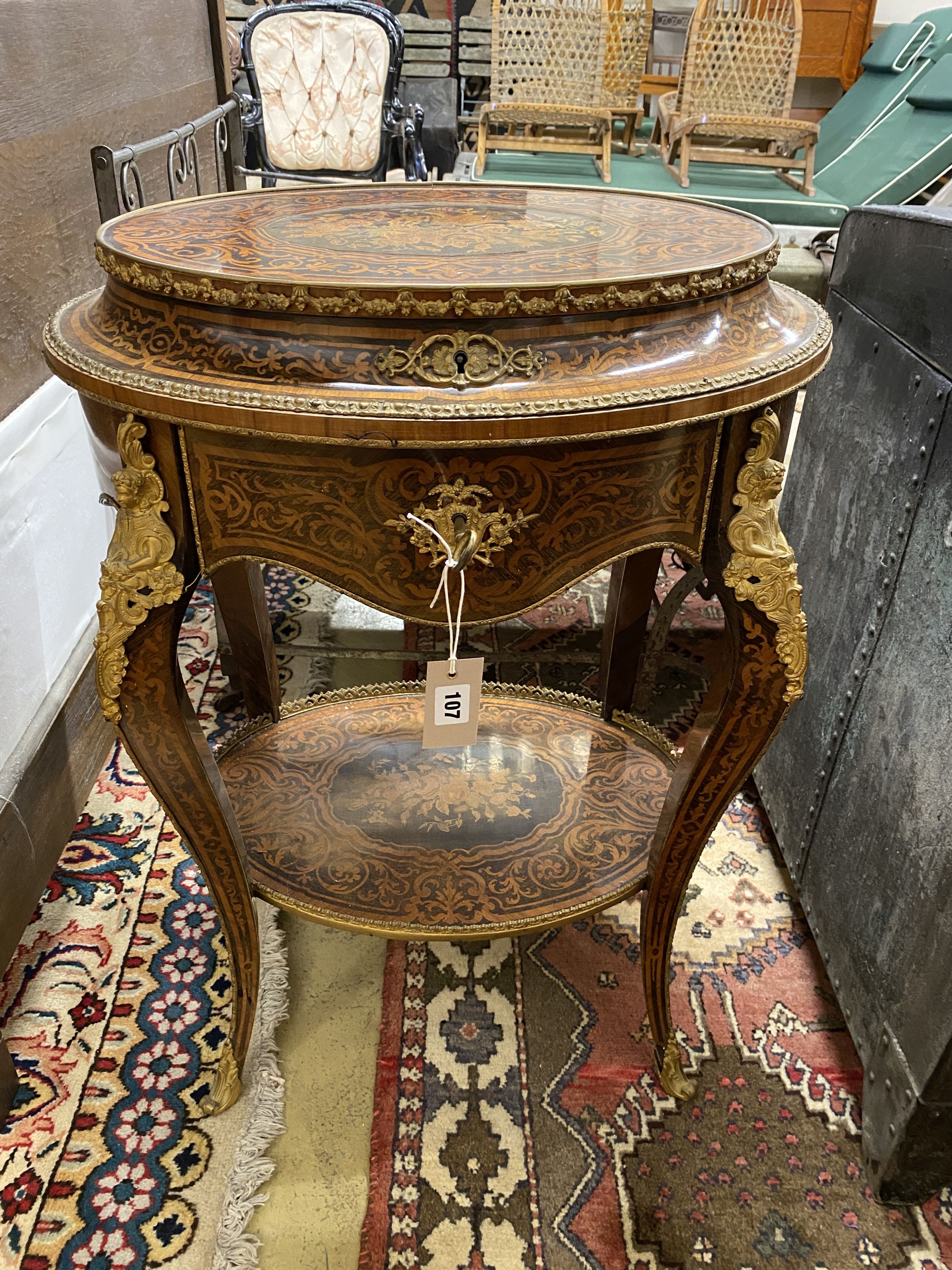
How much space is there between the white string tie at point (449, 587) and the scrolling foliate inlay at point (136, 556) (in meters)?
0.24

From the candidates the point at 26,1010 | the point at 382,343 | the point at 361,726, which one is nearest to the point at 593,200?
the point at 382,343

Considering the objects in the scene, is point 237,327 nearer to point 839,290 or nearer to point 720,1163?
point 839,290

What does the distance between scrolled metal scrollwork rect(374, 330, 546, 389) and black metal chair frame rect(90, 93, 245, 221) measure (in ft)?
2.26

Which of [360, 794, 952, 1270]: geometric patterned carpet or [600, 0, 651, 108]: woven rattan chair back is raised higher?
[600, 0, 651, 108]: woven rattan chair back

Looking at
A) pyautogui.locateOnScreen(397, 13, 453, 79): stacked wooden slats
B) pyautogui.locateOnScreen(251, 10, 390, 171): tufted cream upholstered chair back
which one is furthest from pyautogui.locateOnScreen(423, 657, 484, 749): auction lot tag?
pyautogui.locateOnScreen(397, 13, 453, 79): stacked wooden slats

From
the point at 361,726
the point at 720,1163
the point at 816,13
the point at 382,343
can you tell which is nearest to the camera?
the point at 382,343

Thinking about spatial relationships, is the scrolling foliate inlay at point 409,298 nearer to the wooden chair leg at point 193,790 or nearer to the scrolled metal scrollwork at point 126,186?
the wooden chair leg at point 193,790

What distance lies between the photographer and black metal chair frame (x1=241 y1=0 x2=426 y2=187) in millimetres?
2971

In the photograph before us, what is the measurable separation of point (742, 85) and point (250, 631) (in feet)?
11.3

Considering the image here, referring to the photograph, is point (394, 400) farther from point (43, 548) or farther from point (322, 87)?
point (322, 87)

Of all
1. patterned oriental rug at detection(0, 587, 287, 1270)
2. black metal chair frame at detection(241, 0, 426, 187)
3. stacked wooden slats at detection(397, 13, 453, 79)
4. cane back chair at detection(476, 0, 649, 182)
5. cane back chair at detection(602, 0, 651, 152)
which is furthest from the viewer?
stacked wooden slats at detection(397, 13, 453, 79)

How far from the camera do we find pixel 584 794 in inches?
57.3

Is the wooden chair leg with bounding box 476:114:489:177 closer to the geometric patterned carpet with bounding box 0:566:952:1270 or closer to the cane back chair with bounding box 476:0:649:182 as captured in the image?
the cane back chair with bounding box 476:0:649:182

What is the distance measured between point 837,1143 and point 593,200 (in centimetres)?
133
